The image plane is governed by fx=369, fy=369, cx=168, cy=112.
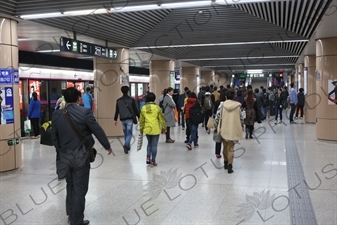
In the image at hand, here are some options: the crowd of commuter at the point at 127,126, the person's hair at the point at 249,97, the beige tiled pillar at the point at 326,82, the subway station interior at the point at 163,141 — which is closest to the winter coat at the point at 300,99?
the subway station interior at the point at 163,141

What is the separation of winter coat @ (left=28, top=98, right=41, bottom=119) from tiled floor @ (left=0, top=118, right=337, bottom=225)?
3.38 metres

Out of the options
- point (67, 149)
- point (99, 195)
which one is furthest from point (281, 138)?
point (67, 149)

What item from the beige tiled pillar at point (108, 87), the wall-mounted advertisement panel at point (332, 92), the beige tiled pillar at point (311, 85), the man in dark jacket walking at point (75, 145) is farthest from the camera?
the beige tiled pillar at point (311, 85)

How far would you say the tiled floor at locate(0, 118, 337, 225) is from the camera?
15.0 feet

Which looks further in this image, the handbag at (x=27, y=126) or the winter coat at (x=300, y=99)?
the winter coat at (x=300, y=99)

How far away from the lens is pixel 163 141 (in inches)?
443

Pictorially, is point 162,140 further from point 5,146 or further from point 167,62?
point 167,62

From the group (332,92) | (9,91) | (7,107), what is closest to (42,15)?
(9,91)

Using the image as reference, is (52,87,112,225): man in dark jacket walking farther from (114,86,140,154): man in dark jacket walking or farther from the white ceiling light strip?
(114,86,140,154): man in dark jacket walking

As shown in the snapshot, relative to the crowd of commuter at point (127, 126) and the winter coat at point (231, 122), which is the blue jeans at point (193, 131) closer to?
the crowd of commuter at point (127, 126)

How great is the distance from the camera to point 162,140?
37.8 ft

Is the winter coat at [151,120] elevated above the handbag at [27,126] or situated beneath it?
elevated above

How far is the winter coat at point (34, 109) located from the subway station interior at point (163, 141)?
3.01 feet

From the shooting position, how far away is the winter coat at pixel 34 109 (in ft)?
40.3
